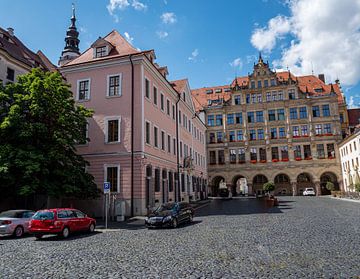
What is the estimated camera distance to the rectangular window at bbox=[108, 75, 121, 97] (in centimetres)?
2686

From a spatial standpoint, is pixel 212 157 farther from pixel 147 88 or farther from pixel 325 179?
pixel 147 88

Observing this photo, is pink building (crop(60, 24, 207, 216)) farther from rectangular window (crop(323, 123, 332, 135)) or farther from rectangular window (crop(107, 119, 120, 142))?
rectangular window (crop(323, 123, 332, 135))

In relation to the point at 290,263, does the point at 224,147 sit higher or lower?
higher

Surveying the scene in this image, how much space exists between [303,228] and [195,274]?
9.79 metres

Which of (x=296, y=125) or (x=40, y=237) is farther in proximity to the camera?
(x=296, y=125)

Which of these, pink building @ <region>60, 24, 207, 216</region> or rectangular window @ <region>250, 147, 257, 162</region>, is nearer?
pink building @ <region>60, 24, 207, 216</region>

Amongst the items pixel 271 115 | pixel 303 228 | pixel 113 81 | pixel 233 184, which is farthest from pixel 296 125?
pixel 303 228

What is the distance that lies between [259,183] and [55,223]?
183ft

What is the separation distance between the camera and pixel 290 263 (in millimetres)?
8773

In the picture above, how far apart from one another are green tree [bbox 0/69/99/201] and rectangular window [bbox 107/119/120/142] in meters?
3.70

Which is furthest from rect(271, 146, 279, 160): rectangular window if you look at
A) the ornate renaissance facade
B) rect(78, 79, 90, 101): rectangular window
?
rect(78, 79, 90, 101): rectangular window

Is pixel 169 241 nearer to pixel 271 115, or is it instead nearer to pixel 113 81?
pixel 113 81

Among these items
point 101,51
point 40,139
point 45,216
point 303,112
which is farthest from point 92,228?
point 303,112

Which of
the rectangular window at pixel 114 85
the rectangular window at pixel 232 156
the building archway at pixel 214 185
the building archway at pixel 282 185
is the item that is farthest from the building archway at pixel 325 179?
the rectangular window at pixel 114 85
